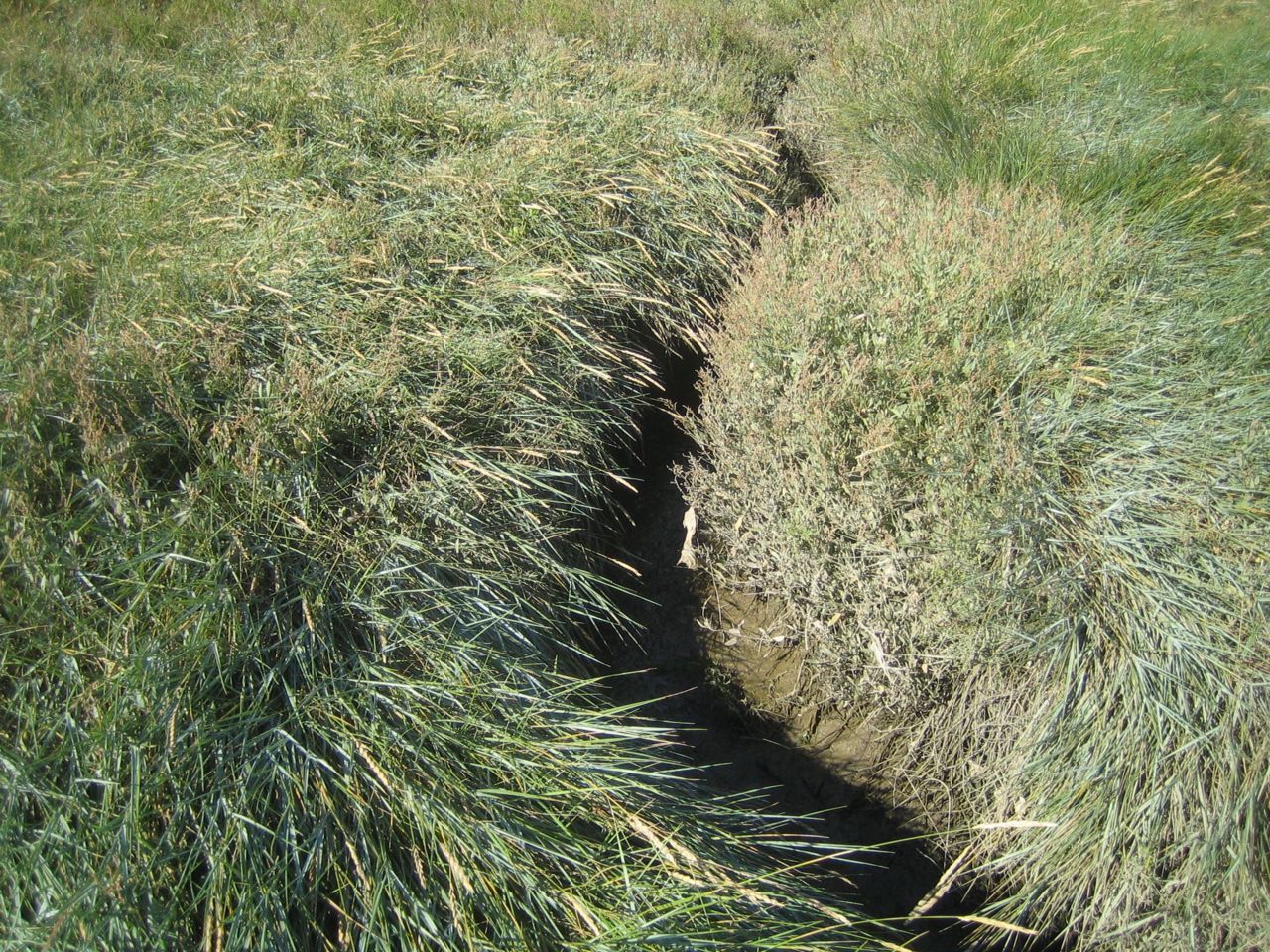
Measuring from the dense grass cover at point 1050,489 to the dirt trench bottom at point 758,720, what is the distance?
0.15m

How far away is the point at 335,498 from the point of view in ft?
8.66

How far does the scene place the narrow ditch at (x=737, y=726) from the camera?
279cm

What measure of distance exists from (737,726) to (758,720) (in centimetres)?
8

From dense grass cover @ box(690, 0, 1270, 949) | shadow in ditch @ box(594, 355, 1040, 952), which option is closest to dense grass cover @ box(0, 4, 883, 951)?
shadow in ditch @ box(594, 355, 1040, 952)

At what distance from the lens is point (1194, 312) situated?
303 cm

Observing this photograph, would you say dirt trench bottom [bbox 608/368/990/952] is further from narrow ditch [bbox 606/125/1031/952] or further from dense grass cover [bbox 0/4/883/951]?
dense grass cover [bbox 0/4/883/951]

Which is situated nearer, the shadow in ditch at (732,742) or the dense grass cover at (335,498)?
the dense grass cover at (335,498)

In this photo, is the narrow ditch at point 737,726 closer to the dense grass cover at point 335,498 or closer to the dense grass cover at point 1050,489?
the dense grass cover at point 1050,489

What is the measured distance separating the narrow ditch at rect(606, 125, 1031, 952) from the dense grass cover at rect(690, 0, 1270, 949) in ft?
0.54

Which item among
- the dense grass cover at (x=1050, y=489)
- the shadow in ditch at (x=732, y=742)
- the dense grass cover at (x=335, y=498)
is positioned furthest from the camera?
the shadow in ditch at (x=732, y=742)

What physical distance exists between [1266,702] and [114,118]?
4753mm

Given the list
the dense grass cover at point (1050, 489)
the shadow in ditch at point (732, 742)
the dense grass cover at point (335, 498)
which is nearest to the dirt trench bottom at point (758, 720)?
the shadow in ditch at point (732, 742)

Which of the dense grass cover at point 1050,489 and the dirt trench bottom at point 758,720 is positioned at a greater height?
the dense grass cover at point 1050,489

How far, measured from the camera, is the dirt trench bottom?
2818 millimetres
